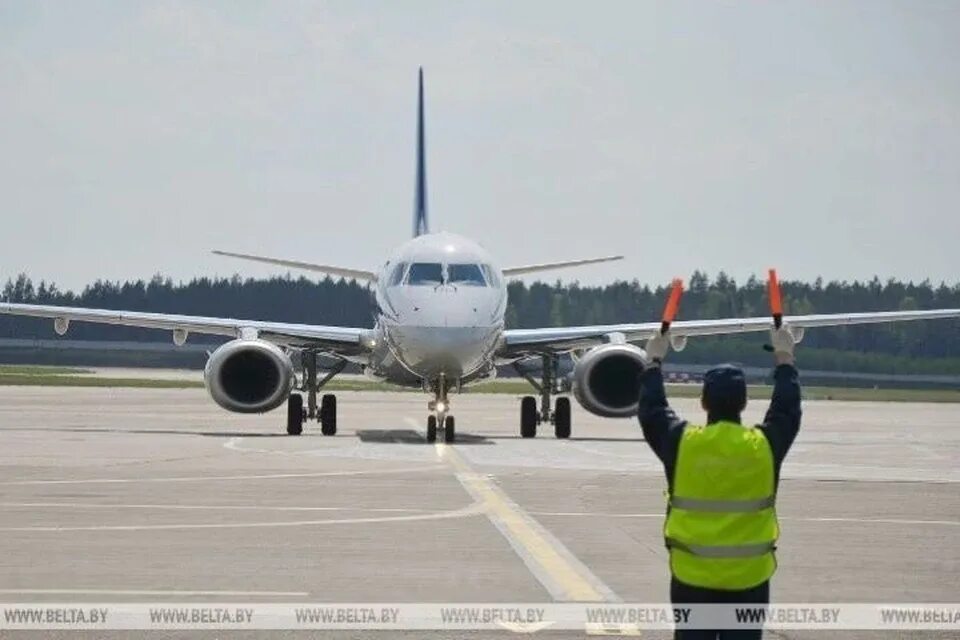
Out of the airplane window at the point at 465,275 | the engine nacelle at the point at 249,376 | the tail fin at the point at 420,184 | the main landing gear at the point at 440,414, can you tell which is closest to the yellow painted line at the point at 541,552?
the main landing gear at the point at 440,414

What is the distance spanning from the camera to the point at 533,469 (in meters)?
26.5

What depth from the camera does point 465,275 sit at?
115 ft

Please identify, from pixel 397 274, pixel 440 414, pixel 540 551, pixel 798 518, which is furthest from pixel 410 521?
pixel 397 274

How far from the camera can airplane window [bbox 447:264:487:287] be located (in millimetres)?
34875

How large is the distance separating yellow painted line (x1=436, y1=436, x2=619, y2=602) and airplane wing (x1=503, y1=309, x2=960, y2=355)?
15.1m

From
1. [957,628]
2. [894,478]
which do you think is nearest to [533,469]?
[894,478]

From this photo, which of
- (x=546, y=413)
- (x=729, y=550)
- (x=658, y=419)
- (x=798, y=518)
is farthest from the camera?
(x=546, y=413)

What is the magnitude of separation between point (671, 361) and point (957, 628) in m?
103

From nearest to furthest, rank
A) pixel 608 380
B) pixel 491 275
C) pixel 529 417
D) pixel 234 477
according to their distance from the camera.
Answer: pixel 234 477, pixel 491 275, pixel 608 380, pixel 529 417

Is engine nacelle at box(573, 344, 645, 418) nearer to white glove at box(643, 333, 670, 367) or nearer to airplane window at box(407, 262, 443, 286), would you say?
airplane window at box(407, 262, 443, 286)

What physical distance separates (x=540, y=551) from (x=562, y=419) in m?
21.8

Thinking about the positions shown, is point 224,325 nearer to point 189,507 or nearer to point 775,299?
point 189,507

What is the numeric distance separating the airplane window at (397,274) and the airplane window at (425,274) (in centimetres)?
28

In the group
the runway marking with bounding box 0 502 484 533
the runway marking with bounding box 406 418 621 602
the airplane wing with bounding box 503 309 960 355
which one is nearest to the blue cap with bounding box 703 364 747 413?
the runway marking with bounding box 406 418 621 602
